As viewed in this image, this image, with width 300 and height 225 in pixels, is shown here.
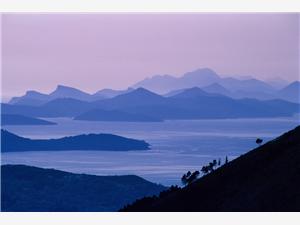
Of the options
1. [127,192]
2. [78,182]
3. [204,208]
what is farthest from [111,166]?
[204,208]

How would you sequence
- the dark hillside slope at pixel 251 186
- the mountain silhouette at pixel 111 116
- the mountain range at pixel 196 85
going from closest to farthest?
the dark hillside slope at pixel 251 186
the mountain range at pixel 196 85
the mountain silhouette at pixel 111 116

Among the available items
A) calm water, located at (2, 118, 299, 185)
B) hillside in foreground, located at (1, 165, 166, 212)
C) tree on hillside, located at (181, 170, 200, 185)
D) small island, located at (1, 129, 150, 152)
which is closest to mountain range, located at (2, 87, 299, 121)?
calm water, located at (2, 118, 299, 185)

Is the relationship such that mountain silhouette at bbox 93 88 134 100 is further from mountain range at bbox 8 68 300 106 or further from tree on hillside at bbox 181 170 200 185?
tree on hillside at bbox 181 170 200 185

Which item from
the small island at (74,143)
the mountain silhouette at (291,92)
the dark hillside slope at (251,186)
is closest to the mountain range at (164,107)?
the mountain silhouette at (291,92)

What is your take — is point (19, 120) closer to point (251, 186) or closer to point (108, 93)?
point (108, 93)

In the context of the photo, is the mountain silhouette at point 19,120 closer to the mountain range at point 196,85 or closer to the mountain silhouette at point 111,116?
the mountain range at point 196,85

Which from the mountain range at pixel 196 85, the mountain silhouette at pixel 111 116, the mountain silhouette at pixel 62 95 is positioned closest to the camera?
the mountain silhouette at pixel 62 95
